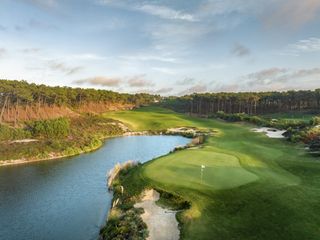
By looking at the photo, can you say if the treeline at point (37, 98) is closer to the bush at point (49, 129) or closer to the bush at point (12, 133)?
the bush at point (12, 133)

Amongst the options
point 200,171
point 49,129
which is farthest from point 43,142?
point 200,171

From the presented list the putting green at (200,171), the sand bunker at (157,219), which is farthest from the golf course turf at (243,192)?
A: the sand bunker at (157,219)

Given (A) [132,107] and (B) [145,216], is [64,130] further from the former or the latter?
(A) [132,107]

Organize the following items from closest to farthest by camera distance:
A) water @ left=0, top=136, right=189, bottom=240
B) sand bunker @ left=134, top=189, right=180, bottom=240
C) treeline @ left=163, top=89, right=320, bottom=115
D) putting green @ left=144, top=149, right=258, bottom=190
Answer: sand bunker @ left=134, top=189, right=180, bottom=240 → water @ left=0, top=136, right=189, bottom=240 → putting green @ left=144, top=149, right=258, bottom=190 → treeline @ left=163, top=89, right=320, bottom=115

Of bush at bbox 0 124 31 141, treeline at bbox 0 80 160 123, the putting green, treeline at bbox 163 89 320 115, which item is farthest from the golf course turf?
treeline at bbox 163 89 320 115

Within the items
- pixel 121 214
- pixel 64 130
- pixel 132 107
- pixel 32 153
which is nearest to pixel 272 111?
pixel 132 107

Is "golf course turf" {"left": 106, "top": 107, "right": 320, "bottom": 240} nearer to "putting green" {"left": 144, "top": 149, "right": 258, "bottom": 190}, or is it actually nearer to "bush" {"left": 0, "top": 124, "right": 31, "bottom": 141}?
"putting green" {"left": 144, "top": 149, "right": 258, "bottom": 190}

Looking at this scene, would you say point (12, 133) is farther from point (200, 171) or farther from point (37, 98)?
point (200, 171)
